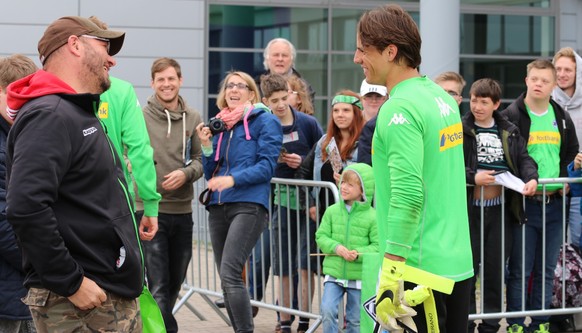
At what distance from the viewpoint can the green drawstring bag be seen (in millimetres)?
4695

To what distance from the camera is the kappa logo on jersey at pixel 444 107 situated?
4555mm

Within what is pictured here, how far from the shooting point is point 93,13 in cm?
1911

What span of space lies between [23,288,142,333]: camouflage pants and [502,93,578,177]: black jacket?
15.6 feet

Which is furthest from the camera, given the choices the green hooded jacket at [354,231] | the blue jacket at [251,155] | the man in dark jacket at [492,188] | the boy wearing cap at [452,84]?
the boy wearing cap at [452,84]

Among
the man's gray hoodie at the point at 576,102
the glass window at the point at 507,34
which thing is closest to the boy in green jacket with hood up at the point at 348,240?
the man's gray hoodie at the point at 576,102

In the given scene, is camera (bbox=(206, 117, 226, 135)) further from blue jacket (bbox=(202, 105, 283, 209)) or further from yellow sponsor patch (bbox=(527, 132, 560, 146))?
yellow sponsor patch (bbox=(527, 132, 560, 146))

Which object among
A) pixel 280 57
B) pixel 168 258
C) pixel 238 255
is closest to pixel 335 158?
pixel 238 255

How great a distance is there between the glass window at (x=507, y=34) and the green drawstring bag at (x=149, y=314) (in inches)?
671

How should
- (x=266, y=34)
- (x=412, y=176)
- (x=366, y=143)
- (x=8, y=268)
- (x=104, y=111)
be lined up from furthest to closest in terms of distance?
(x=266, y=34), (x=366, y=143), (x=104, y=111), (x=8, y=268), (x=412, y=176)

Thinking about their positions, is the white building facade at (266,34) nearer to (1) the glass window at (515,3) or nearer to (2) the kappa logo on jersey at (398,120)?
(1) the glass window at (515,3)

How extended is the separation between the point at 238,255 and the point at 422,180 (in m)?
3.13

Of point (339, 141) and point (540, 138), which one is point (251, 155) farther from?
point (540, 138)

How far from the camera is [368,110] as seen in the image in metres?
8.42

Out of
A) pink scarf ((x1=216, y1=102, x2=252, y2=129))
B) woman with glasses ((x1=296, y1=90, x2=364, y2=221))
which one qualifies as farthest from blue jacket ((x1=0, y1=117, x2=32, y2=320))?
woman with glasses ((x1=296, y1=90, x2=364, y2=221))
